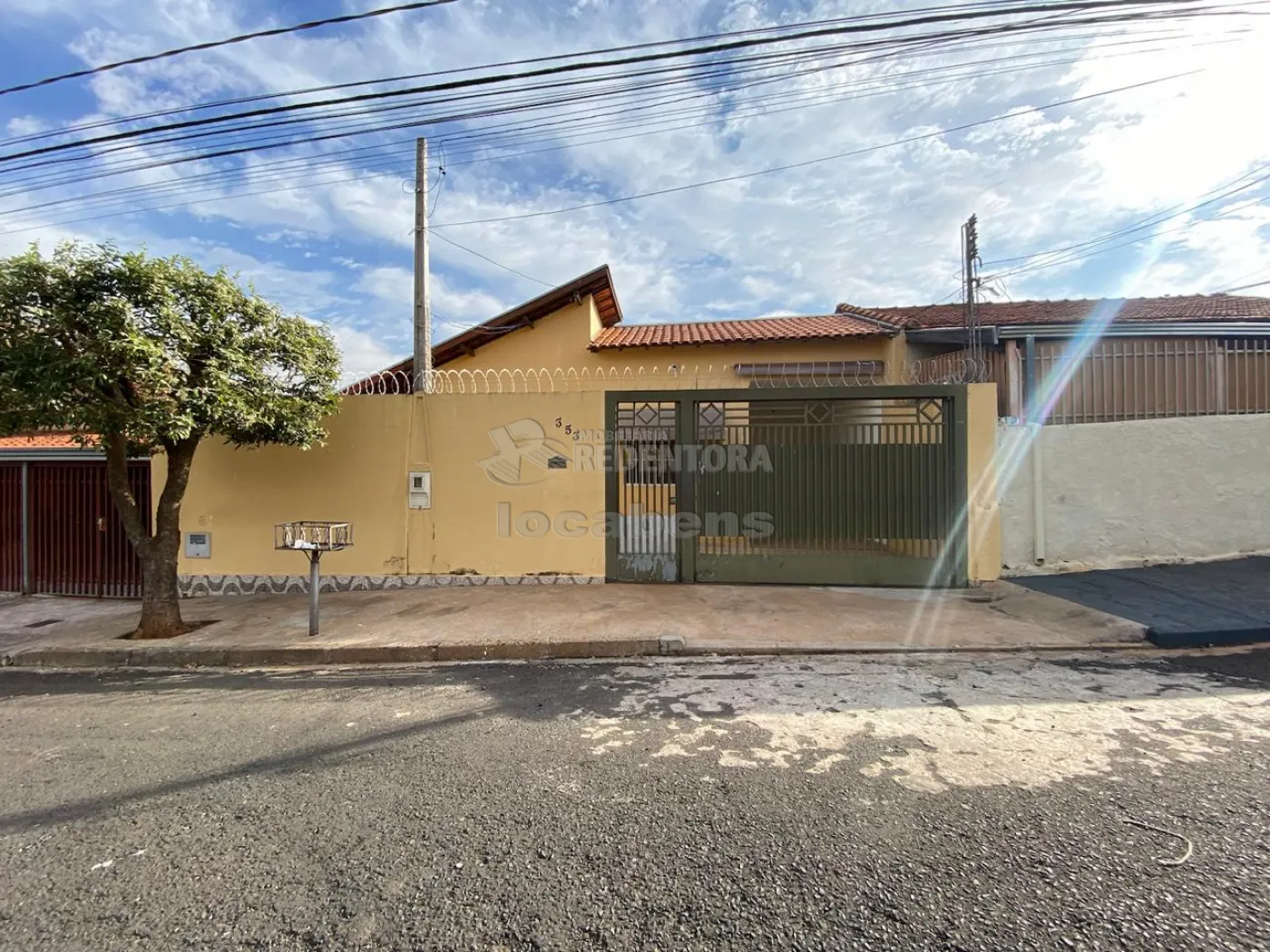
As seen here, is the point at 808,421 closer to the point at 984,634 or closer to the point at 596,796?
the point at 984,634

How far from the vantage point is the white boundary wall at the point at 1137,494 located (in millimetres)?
7270

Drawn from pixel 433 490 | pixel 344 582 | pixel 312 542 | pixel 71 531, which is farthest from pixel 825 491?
pixel 71 531

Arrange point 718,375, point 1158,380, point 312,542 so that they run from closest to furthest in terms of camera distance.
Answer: point 312,542 → point 1158,380 → point 718,375

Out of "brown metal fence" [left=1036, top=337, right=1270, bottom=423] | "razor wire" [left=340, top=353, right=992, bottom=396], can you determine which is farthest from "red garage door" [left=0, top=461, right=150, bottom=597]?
"brown metal fence" [left=1036, top=337, right=1270, bottom=423]

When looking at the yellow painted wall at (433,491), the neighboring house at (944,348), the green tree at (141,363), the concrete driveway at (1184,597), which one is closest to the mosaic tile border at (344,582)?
the yellow painted wall at (433,491)

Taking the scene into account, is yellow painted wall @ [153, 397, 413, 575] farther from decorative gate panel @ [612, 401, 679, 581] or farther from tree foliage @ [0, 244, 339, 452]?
decorative gate panel @ [612, 401, 679, 581]

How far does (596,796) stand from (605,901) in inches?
26.6

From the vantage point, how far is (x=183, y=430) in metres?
4.92

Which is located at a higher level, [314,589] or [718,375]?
[718,375]

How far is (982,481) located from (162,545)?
910cm

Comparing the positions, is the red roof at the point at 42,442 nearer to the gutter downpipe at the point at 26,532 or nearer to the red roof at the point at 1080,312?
the gutter downpipe at the point at 26,532

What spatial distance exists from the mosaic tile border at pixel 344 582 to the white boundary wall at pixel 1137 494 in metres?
5.55

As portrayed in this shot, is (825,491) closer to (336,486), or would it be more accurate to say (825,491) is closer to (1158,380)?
(336,486)

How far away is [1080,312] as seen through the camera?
10727 millimetres
